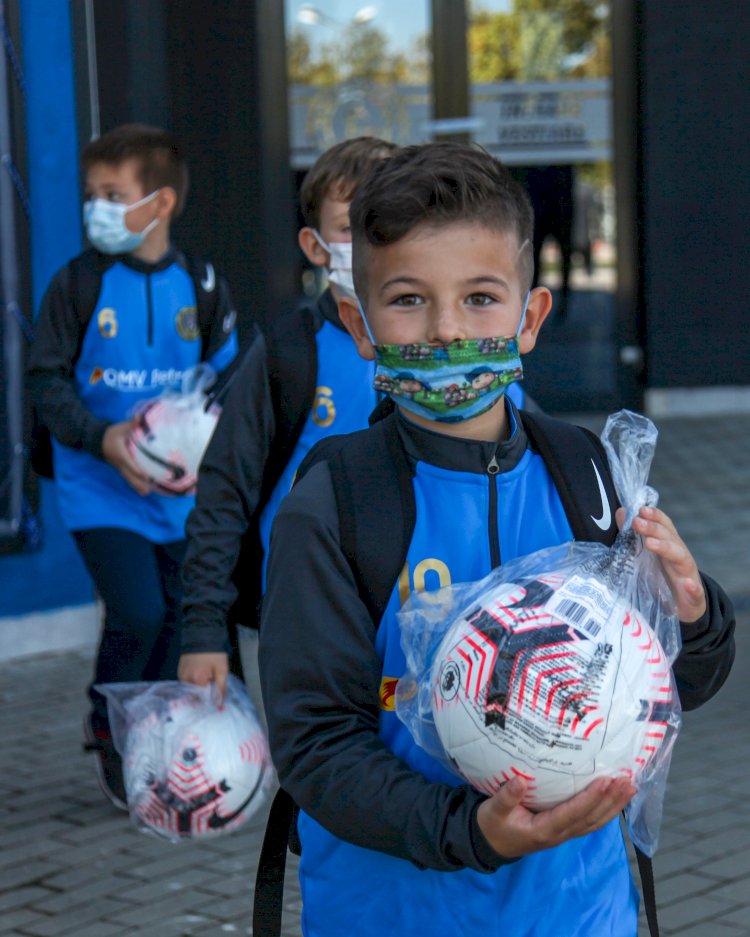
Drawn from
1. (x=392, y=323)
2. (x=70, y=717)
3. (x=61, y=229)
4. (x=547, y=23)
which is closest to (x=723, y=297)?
(x=547, y=23)

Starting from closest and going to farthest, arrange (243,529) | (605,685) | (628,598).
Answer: (605,685) → (628,598) → (243,529)

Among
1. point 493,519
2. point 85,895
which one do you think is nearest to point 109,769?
point 85,895

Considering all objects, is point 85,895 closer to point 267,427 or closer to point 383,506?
point 267,427

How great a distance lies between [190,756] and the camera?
12.8 feet

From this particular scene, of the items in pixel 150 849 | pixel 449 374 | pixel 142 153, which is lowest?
pixel 150 849

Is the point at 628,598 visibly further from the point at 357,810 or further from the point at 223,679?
the point at 223,679

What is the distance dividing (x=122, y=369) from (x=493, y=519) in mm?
3069

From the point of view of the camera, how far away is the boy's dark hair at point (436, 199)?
2135 millimetres

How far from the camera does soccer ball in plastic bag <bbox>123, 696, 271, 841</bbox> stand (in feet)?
12.7

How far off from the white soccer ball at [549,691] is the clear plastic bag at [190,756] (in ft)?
6.43

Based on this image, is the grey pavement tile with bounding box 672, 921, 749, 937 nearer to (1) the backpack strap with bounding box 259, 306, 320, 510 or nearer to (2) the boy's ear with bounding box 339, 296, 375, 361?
(1) the backpack strap with bounding box 259, 306, 320, 510

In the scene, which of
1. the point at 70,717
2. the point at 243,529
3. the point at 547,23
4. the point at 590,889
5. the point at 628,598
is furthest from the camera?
the point at 547,23

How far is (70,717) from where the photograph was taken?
6.11m

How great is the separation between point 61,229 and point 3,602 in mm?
1600
